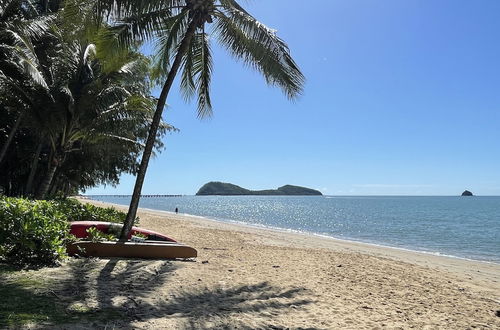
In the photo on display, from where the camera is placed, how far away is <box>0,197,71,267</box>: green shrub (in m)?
5.81

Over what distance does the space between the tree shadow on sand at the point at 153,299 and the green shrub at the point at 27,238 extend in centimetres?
46

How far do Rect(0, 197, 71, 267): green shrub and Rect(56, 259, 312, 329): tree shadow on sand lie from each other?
463 mm

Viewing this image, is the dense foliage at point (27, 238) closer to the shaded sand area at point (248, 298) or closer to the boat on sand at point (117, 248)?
the shaded sand area at point (248, 298)

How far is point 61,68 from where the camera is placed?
12539mm

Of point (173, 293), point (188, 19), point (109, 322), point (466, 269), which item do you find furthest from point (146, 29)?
point (466, 269)

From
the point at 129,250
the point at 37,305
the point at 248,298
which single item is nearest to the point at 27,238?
the point at 37,305

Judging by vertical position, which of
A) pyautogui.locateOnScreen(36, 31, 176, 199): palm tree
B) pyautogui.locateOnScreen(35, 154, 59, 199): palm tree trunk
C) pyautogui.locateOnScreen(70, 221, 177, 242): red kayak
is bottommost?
pyautogui.locateOnScreen(70, 221, 177, 242): red kayak

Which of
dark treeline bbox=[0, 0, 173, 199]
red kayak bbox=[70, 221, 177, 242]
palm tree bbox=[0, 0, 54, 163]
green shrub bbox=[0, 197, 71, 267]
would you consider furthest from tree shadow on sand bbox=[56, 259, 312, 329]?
palm tree bbox=[0, 0, 54, 163]

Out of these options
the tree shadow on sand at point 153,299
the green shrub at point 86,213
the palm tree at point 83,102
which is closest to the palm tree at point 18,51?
the palm tree at point 83,102

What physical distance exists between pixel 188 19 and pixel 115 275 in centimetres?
→ 619

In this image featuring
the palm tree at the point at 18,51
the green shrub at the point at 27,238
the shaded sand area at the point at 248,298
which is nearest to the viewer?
the shaded sand area at the point at 248,298

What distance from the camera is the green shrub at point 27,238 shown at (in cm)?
581

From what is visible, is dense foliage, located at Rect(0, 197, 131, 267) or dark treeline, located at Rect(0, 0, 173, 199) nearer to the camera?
dense foliage, located at Rect(0, 197, 131, 267)

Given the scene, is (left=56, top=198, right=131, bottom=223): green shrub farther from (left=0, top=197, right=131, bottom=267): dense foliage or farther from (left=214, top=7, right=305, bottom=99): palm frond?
(left=214, top=7, right=305, bottom=99): palm frond
